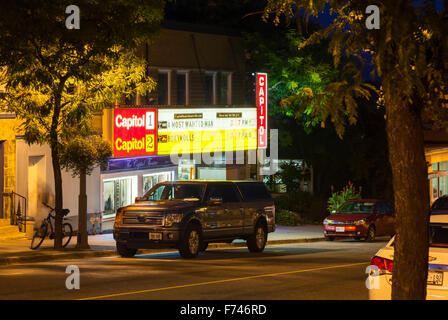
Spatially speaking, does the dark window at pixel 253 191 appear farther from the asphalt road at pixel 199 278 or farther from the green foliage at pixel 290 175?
the green foliage at pixel 290 175

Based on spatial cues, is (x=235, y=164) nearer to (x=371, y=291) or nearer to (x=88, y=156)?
(x=88, y=156)

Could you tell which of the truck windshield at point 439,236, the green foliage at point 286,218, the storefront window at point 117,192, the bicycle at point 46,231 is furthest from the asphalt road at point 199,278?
the green foliage at point 286,218

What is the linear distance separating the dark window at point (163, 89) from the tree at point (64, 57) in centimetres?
1017

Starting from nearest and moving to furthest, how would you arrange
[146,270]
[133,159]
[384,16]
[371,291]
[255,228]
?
[384,16]
[371,291]
[146,270]
[255,228]
[133,159]

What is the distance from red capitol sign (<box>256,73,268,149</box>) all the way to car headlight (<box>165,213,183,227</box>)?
15770 mm

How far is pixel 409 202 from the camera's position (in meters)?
6.86

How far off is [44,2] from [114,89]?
11.8ft

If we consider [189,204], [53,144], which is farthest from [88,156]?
[189,204]

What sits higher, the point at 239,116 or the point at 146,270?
the point at 239,116

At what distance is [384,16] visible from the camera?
6887 millimetres

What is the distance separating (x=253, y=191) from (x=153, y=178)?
1019 cm

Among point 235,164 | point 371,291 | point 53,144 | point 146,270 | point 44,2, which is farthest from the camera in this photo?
point 235,164

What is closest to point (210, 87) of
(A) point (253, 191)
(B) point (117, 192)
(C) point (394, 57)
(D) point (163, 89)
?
(D) point (163, 89)
